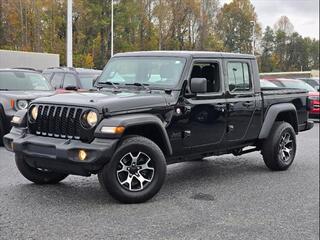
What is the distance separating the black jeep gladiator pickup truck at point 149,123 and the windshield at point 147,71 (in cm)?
1

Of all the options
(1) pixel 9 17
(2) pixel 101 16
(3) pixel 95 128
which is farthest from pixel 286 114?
(2) pixel 101 16

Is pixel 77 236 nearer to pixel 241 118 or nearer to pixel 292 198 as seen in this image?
pixel 292 198

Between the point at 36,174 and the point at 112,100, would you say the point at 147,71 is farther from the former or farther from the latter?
the point at 36,174

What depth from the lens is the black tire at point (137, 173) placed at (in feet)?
18.8

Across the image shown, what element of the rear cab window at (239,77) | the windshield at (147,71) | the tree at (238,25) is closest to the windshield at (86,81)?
the windshield at (147,71)

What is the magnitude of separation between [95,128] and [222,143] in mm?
2310

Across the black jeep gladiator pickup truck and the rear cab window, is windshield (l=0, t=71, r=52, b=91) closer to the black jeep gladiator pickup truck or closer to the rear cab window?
the black jeep gladiator pickup truck

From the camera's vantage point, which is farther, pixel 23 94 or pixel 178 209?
pixel 23 94

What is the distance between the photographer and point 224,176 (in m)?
7.96

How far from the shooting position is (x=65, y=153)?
18.3 ft

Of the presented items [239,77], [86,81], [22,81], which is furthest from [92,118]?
[86,81]

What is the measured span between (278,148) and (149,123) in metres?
3.03

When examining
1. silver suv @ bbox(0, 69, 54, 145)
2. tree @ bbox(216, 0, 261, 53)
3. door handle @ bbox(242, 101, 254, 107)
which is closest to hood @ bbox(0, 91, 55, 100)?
silver suv @ bbox(0, 69, 54, 145)

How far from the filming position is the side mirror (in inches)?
261
